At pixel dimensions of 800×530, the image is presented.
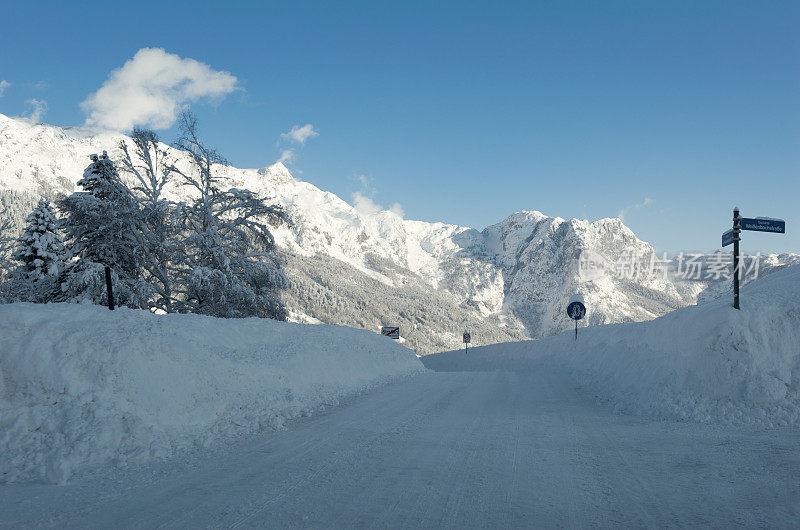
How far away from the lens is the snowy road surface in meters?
4.03

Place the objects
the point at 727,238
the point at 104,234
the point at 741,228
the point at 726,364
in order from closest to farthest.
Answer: the point at 726,364
the point at 741,228
the point at 727,238
the point at 104,234

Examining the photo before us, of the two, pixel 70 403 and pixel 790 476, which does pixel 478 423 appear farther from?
pixel 70 403

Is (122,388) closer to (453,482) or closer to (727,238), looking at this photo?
(453,482)

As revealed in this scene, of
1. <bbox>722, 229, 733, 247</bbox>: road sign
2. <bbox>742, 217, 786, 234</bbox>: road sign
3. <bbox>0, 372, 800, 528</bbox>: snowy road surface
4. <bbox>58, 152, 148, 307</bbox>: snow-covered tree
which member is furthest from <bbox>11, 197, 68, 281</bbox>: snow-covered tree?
<bbox>742, 217, 786, 234</bbox>: road sign

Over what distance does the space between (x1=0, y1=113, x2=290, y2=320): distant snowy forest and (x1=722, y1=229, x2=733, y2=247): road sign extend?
19420mm

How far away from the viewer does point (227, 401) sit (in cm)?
830

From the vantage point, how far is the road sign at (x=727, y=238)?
9.79 m

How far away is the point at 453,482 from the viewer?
494 cm

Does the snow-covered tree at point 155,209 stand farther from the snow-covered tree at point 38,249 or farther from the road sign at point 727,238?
the road sign at point 727,238

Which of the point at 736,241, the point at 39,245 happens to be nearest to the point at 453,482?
the point at 736,241

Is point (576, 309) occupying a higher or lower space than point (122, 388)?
higher

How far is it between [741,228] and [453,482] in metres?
9.32

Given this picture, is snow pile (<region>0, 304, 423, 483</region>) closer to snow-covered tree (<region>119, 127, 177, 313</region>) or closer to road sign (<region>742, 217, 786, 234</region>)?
road sign (<region>742, 217, 786, 234</region>)

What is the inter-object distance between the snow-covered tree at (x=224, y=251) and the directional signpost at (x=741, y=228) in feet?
64.1
